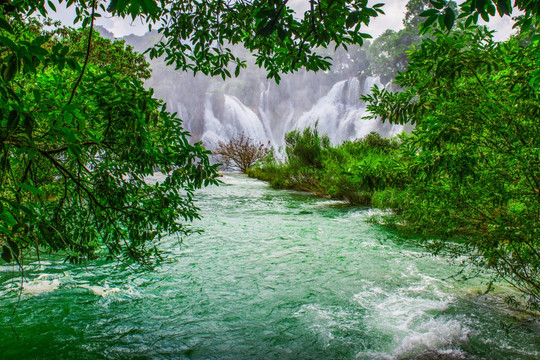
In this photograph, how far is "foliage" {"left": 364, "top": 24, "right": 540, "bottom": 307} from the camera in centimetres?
224

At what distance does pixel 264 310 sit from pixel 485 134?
2.40m

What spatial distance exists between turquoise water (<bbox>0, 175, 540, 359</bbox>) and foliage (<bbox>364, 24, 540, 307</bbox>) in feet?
2.57

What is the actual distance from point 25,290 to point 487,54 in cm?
467

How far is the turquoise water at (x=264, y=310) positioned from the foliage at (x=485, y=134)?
0.78 metres

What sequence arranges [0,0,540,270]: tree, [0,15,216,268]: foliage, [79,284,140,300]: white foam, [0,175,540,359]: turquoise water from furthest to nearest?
1. [79,284,140,300]: white foam
2. [0,175,540,359]: turquoise water
3. [0,15,216,268]: foliage
4. [0,0,540,270]: tree

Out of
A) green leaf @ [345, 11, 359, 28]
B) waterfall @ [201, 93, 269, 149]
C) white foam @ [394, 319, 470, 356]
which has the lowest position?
white foam @ [394, 319, 470, 356]

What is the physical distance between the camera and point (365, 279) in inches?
167

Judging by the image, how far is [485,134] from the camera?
8.09 feet

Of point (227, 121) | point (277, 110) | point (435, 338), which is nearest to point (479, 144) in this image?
point (435, 338)

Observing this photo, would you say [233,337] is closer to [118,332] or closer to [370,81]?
[118,332]

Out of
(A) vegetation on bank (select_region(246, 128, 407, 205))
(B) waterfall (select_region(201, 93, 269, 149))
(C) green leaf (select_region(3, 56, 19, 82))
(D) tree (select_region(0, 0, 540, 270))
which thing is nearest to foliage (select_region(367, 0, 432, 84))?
(B) waterfall (select_region(201, 93, 269, 149))

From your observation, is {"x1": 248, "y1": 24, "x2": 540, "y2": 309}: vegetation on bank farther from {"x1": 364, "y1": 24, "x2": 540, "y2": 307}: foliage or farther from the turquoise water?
the turquoise water

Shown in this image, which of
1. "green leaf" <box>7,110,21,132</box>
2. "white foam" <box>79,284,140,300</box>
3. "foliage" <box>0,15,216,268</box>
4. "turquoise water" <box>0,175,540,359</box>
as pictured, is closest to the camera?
"green leaf" <box>7,110,21,132</box>

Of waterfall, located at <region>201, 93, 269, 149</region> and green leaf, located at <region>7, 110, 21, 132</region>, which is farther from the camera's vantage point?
waterfall, located at <region>201, 93, 269, 149</region>
